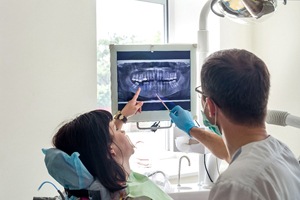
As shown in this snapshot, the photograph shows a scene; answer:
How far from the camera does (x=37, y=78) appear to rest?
1.94 m

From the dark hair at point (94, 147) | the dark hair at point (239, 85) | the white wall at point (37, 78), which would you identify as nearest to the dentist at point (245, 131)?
the dark hair at point (239, 85)

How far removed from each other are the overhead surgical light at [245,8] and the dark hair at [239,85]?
604 millimetres

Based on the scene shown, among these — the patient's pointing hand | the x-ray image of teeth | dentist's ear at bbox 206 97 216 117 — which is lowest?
the patient's pointing hand

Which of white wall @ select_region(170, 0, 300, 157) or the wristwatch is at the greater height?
white wall @ select_region(170, 0, 300, 157)

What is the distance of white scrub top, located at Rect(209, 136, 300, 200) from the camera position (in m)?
1.02

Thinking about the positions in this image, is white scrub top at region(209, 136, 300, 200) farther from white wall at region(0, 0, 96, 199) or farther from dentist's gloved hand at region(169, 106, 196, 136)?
white wall at region(0, 0, 96, 199)

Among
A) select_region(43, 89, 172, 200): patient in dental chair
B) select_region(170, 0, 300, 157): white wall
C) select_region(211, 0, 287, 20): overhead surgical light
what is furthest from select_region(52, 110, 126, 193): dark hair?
select_region(170, 0, 300, 157): white wall

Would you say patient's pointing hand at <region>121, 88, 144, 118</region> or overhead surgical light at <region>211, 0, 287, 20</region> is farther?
patient's pointing hand at <region>121, 88, 144, 118</region>

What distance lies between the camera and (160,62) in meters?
2.01

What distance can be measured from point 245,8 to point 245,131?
817 millimetres

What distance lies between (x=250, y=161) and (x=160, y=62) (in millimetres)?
1040

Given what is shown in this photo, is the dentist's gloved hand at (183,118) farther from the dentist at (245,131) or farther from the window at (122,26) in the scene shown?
the window at (122,26)

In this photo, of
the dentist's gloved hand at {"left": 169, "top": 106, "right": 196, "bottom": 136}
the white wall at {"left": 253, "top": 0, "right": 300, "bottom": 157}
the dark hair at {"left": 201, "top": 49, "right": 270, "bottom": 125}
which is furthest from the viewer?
the white wall at {"left": 253, "top": 0, "right": 300, "bottom": 157}

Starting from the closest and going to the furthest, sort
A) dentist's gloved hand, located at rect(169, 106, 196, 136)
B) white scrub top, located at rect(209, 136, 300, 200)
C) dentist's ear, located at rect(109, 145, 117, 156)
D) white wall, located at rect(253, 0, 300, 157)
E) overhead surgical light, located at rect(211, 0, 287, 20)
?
white scrub top, located at rect(209, 136, 300, 200)
dentist's ear, located at rect(109, 145, 117, 156)
overhead surgical light, located at rect(211, 0, 287, 20)
dentist's gloved hand, located at rect(169, 106, 196, 136)
white wall, located at rect(253, 0, 300, 157)
